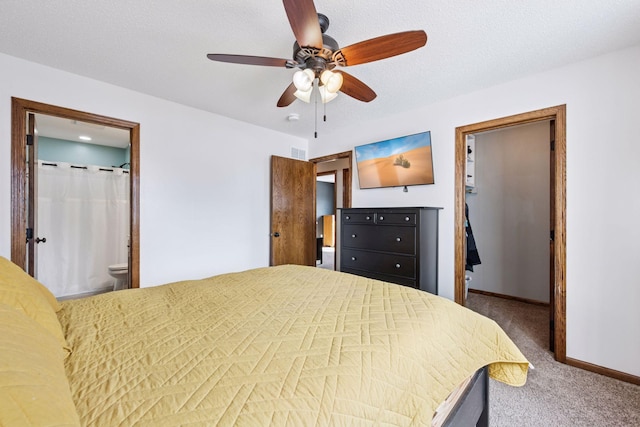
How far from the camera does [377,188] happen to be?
3.54m

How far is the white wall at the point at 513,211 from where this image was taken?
3.55 m

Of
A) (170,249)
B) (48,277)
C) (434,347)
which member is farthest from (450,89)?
(48,277)

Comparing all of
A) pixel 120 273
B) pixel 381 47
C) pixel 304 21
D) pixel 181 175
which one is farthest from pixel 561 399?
pixel 120 273

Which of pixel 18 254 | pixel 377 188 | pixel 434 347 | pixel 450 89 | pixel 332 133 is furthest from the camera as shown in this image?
pixel 332 133

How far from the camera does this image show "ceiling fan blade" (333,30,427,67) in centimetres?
141

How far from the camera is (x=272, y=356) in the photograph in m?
0.83

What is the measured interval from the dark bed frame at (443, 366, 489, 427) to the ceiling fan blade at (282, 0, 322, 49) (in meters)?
1.87

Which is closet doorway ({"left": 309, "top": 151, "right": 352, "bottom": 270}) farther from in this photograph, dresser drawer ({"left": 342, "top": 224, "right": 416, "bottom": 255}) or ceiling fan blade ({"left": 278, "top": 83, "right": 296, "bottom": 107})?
ceiling fan blade ({"left": 278, "top": 83, "right": 296, "bottom": 107})

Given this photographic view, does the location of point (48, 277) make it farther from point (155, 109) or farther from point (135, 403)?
point (135, 403)

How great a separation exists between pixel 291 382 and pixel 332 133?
3743 mm

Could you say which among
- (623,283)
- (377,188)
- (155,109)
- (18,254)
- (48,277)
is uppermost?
(155,109)

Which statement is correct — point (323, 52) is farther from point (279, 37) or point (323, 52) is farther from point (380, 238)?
point (380, 238)

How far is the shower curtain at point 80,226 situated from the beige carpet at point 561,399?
201 inches

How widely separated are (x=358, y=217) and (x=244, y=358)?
2.50 metres
